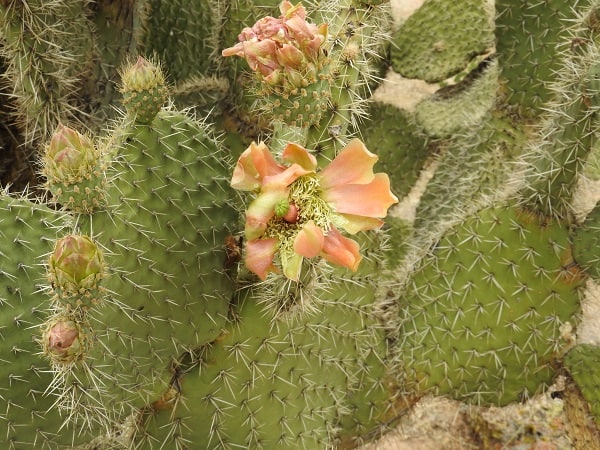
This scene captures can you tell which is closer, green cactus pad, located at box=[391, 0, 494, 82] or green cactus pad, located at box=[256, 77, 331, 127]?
green cactus pad, located at box=[256, 77, 331, 127]

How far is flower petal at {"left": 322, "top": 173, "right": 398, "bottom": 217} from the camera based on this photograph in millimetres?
812

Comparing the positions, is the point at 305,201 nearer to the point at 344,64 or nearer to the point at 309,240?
the point at 309,240

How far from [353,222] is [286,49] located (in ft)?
0.73

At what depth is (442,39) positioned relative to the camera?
5.85ft

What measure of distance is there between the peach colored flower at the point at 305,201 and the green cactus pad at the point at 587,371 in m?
0.69

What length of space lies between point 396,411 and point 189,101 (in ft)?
2.81

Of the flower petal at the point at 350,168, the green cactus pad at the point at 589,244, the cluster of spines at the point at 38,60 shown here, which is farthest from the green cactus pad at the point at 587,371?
the cluster of spines at the point at 38,60

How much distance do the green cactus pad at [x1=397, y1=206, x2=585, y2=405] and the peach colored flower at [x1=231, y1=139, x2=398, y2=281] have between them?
556mm

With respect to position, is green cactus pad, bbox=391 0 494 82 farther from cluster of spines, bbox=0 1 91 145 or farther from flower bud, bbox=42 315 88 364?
flower bud, bbox=42 315 88 364

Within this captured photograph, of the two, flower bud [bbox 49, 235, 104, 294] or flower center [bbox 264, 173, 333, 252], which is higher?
flower center [bbox 264, 173, 333, 252]

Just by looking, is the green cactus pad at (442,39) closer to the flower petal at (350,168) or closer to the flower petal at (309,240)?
the flower petal at (350,168)

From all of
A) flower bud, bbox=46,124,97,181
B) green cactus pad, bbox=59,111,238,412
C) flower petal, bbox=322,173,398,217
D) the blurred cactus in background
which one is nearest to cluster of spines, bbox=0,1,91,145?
the blurred cactus in background

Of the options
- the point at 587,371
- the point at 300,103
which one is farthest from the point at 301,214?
the point at 587,371

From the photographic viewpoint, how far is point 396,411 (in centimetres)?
139
